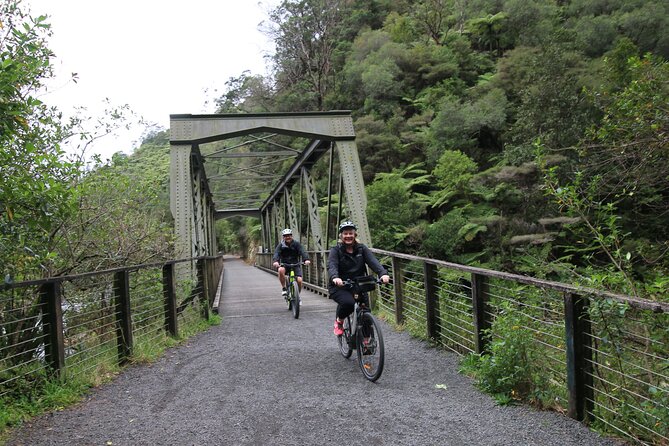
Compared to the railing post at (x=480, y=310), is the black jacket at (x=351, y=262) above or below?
above

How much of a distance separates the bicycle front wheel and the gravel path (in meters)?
0.12

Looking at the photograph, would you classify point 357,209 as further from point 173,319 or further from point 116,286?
point 116,286

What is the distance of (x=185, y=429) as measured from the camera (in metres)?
3.31

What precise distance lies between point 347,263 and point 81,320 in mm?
3292

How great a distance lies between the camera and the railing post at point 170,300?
6465 mm

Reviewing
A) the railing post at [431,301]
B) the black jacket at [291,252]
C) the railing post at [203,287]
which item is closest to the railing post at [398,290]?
the railing post at [431,301]

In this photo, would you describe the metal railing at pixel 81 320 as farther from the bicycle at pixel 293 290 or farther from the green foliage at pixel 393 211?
the green foliage at pixel 393 211

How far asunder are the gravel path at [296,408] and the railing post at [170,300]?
72cm

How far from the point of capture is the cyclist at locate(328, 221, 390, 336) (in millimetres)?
4809

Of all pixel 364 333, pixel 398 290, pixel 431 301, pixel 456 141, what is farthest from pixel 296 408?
pixel 456 141

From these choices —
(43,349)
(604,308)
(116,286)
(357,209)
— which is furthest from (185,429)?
(357,209)

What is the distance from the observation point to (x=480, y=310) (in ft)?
14.9

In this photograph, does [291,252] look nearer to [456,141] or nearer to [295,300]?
[295,300]

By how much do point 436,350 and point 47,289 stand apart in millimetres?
3795
